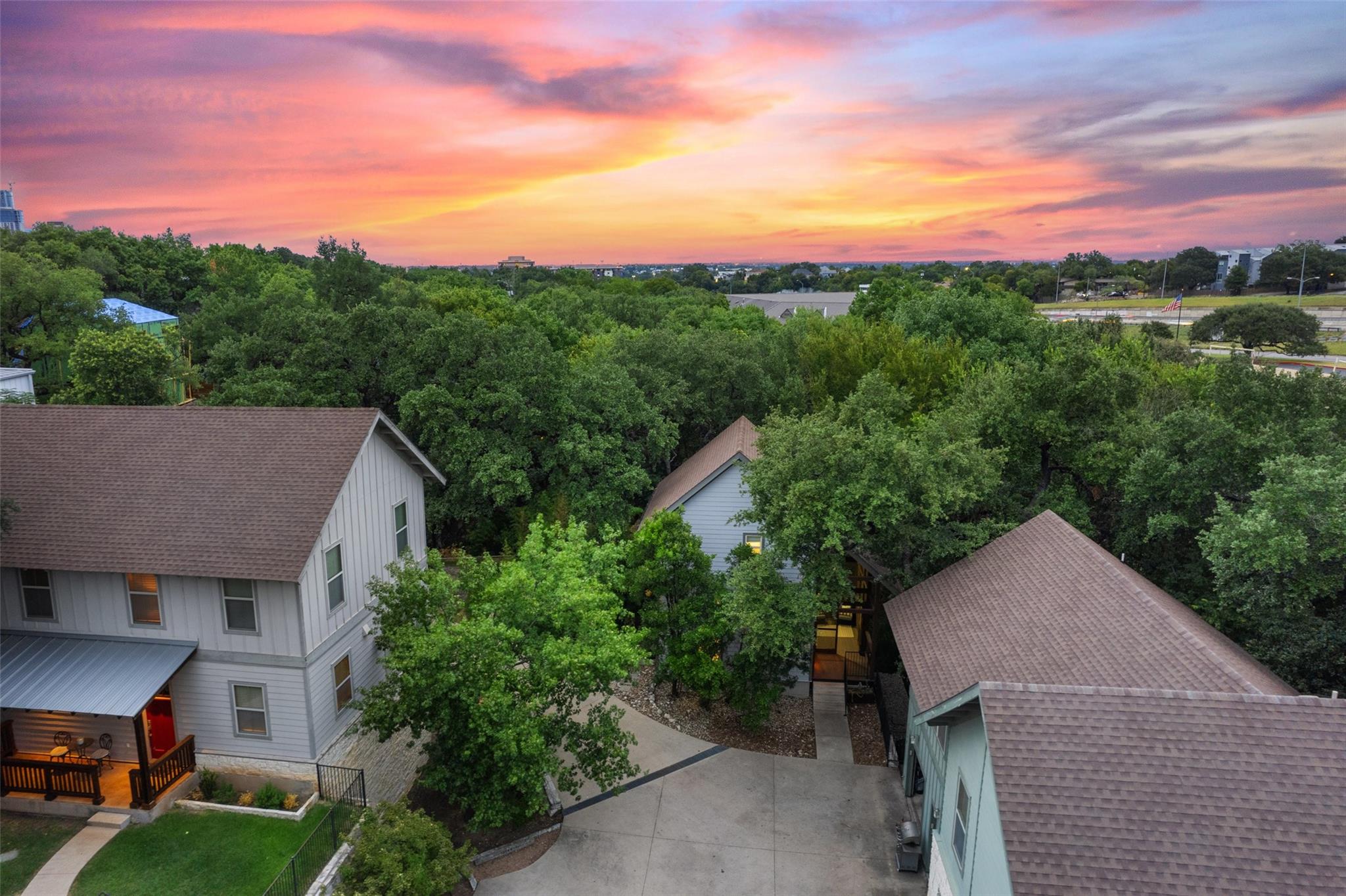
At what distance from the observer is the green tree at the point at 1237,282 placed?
103 meters

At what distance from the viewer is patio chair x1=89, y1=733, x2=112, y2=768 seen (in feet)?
54.3

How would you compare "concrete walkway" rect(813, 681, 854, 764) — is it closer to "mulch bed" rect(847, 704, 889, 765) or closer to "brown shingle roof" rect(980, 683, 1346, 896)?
"mulch bed" rect(847, 704, 889, 765)

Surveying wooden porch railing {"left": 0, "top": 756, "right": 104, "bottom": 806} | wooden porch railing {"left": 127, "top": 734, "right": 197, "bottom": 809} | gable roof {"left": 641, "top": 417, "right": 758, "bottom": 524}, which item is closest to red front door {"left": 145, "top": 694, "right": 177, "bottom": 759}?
wooden porch railing {"left": 127, "top": 734, "right": 197, "bottom": 809}

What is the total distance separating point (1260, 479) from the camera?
18703 mm

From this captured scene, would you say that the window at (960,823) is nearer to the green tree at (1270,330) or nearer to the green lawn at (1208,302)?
the green tree at (1270,330)

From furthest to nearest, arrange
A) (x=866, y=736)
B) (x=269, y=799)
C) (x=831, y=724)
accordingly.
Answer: (x=831, y=724) → (x=866, y=736) → (x=269, y=799)

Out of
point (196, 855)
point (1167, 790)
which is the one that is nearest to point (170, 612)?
point (196, 855)

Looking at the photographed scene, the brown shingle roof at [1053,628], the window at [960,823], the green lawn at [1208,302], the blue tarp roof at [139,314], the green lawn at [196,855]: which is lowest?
the green lawn at [196,855]

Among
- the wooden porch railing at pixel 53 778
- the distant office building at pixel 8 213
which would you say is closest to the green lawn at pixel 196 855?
the wooden porch railing at pixel 53 778

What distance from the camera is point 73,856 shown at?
1422cm

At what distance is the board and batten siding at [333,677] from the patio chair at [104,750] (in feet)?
15.6

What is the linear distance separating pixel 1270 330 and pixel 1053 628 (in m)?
64.4

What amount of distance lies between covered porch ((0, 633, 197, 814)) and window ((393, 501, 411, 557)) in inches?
198

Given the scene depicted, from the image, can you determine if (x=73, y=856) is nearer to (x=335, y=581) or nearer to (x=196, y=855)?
(x=196, y=855)
